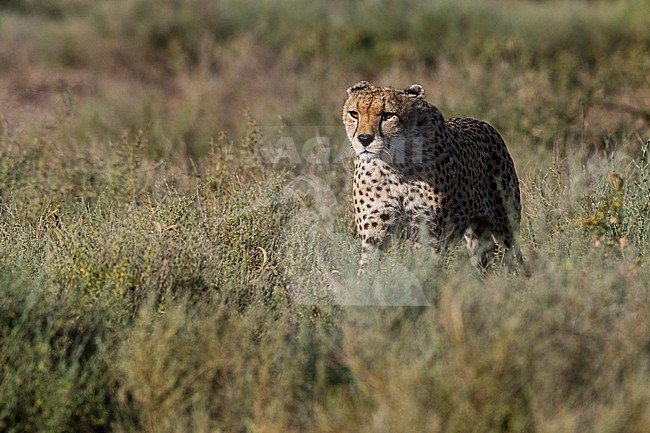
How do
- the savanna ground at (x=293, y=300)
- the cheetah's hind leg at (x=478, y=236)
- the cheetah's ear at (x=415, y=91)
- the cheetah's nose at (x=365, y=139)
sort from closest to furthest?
the savanna ground at (x=293, y=300) → the cheetah's nose at (x=365, y=139) → the cheetah's ear at (x=415, y=91) → the cheetah's hind leg at (x=478, y=236)

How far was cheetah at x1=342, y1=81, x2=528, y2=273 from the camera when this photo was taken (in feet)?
14.5

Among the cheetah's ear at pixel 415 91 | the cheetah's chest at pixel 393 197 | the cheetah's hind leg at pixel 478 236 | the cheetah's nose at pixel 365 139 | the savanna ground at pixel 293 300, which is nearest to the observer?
the savanna ground at pixel 293 300

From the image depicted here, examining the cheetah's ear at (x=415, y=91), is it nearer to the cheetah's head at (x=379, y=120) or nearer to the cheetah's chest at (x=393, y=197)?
the cheetah's head at (x=379, y=120)

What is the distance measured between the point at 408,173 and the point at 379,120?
0.27 m

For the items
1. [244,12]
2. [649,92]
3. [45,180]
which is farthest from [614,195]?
[244,12]

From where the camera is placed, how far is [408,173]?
177 inches

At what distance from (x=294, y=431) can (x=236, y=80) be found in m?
7.25

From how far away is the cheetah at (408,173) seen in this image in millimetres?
4426

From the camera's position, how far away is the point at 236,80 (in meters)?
9.80

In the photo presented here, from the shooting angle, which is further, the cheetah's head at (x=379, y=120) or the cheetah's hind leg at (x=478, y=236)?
the cheetah's hind leg at (x=478, y=236)

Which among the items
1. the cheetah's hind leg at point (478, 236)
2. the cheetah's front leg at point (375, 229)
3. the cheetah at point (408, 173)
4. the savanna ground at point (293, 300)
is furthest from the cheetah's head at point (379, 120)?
the cheetah's hind leg at point (478, 236)

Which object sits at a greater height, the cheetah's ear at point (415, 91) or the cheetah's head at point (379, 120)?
the cheetah's ear at point (415, 91)

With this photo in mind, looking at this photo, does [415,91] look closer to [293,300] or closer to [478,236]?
[478,236]

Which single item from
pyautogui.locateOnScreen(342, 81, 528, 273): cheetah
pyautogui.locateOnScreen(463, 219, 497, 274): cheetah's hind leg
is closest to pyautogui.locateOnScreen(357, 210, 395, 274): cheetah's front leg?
pyautogui.locateOnScreen(342, 81, 528, 273): cheetah
